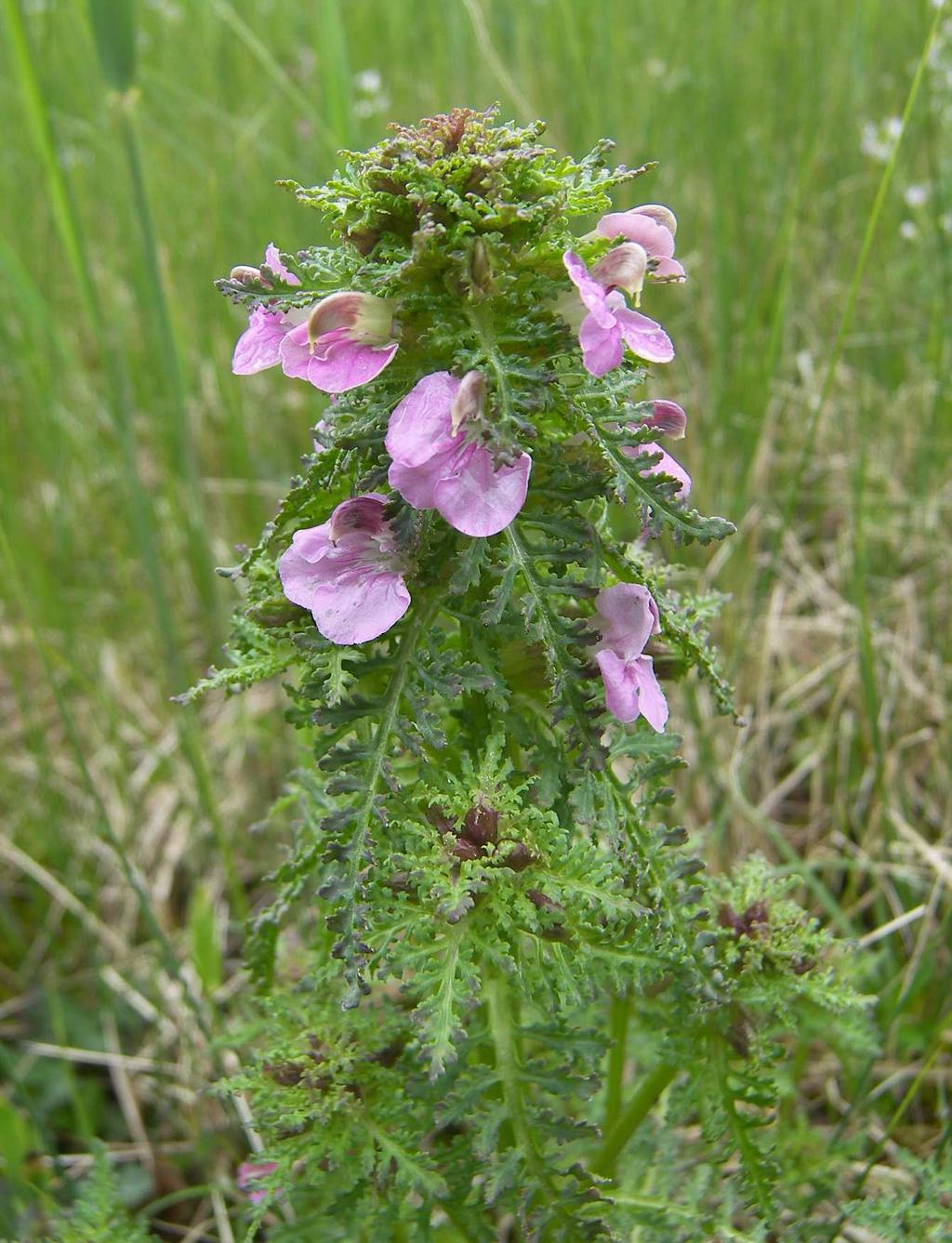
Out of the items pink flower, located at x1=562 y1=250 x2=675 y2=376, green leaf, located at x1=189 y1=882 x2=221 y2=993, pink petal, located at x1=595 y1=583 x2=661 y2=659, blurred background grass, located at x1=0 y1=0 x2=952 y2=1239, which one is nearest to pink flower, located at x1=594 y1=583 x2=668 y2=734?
pink petal, located at x1=595 y1=583 x2=661 y2=659

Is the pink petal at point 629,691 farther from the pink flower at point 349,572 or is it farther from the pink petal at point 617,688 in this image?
the pink flower at point 349,572

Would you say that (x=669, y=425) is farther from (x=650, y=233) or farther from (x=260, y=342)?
(x=260, y=342)

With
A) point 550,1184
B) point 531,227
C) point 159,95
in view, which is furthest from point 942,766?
point 159,95

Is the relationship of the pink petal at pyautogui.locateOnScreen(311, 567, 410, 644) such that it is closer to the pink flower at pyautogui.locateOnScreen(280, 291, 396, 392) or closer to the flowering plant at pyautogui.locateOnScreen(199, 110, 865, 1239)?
the flowering plant at pyautogui.locateOnScreen(199, 110, 865, 1239)

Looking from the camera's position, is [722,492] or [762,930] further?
[722,492]

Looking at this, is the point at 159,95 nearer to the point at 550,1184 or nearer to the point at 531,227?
the point at 531,227

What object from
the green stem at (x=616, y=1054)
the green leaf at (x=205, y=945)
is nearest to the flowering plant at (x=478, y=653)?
the green stem at (x=616, y=1054)

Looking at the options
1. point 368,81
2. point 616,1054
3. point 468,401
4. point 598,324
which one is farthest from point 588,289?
point 368,81
